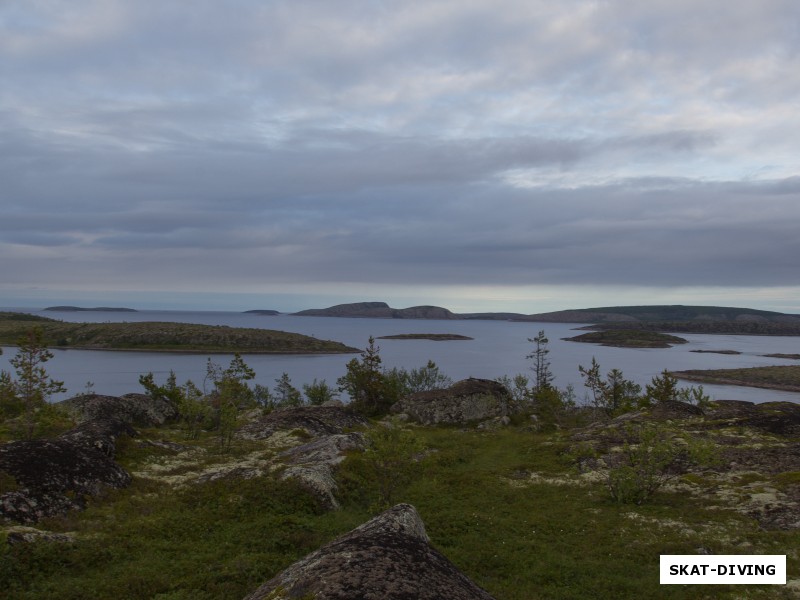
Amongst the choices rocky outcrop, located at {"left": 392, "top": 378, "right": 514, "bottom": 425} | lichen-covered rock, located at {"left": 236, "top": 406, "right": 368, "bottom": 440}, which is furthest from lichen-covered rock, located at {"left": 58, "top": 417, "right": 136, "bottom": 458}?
rocky outcrop, located at {"left": 392, "top": 378, "right": 514, "bottom": 425}

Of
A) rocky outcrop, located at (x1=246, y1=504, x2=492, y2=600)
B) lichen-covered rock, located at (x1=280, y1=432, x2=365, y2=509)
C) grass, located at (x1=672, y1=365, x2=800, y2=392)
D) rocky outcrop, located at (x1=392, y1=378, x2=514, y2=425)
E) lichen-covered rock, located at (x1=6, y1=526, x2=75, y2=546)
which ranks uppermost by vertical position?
rocky outcrop, located at (x1=246, y1=504, x2=492, y2=600)

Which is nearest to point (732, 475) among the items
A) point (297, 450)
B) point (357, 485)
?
point (357, 485)

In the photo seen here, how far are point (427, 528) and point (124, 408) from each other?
3254 centimetres

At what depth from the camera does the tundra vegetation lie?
12469mm

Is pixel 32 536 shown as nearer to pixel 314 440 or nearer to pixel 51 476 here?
pixel 51 476

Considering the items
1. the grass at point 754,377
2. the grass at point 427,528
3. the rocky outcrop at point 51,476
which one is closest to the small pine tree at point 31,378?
the grass at point 427,528

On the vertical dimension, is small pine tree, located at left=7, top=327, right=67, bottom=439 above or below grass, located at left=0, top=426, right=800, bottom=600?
above

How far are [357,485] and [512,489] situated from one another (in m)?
7.45

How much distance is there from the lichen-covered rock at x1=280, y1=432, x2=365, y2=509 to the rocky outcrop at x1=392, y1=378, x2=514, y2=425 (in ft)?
59.5

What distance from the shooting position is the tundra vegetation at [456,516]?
12.5 meters

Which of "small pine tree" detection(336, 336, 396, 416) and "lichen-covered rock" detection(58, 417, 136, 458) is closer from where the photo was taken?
"lichen-covered rock" detection(58, 417, 136, 458)

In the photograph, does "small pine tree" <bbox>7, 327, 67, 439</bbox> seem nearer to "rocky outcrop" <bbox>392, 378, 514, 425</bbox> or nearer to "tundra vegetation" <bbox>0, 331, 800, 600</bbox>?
"tundra vegetation" <bbox>0, 331, 800, 600</bbox>

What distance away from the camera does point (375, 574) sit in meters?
7.44

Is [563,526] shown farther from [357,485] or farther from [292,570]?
[292,570]
